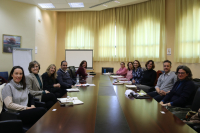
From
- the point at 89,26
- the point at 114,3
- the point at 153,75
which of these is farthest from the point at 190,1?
the point at 89,26

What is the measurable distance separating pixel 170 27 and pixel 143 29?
1241 millimetres

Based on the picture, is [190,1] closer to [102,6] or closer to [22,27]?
[102,6]

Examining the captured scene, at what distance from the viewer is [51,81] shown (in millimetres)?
3721

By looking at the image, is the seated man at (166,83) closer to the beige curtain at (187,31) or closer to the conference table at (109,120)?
the conference table at (109,120)

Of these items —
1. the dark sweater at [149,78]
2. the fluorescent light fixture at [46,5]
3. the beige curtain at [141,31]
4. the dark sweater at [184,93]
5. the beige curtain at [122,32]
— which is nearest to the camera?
the dark sweater at [184,93]

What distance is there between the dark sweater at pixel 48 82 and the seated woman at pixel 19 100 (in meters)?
1.07

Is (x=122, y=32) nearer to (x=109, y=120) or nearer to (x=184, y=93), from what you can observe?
(x=184, y=93)

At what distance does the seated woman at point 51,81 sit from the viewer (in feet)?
11.7

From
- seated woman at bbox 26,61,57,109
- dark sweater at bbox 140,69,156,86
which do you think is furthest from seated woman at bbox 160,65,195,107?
seated woman at bbox 26,61,57,109

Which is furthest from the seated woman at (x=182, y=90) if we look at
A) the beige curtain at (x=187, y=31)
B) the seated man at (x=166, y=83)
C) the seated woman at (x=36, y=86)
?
the beige curtain at (x=187, y=31)

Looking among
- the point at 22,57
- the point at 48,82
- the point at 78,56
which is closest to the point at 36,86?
Result: the point at 48,82

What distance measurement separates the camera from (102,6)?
23.0 ft

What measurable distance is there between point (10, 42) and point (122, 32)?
16.2 ft

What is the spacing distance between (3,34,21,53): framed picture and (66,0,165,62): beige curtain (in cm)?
315
